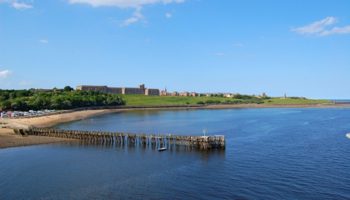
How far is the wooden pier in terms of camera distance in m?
61.9

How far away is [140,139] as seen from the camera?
69.0 meters

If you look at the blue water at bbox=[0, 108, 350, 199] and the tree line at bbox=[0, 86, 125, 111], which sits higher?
the tree line at bbox=[0, 86, 125, 111]

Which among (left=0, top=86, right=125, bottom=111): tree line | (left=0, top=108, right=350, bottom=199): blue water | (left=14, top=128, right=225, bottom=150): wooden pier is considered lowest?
(left=0, top=108, right=350, bottom=199): blue water

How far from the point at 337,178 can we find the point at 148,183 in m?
20.3

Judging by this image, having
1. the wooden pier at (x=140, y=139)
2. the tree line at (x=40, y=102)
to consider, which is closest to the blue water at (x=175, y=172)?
the wooden pier at (x=140, y=139)

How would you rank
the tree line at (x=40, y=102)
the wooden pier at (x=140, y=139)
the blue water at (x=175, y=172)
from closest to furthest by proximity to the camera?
1. the blue water at (x=175, y=172)
2. the wooden pier at (x=140, y=139)
3. the tree line at (x=40, y=102)

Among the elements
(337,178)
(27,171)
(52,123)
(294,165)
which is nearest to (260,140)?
(294,165)

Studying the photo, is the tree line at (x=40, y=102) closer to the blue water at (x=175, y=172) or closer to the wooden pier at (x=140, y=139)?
the wooden pier at (x=140, y=139)

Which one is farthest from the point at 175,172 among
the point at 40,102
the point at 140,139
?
the point at 40,102

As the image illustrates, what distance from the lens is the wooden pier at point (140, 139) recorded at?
61.9m

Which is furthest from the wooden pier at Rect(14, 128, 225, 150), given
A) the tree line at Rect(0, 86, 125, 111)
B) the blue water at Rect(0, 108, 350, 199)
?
the tree line at Rect(0, 86, 125, 111)

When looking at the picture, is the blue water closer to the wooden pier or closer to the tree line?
the wooden pier

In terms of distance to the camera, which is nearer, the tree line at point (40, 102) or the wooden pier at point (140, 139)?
the wooden pier at point (140, 139)

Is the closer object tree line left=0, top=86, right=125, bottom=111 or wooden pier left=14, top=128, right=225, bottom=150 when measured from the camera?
wooden pier left=14, top=128, right=225, bottom=150
